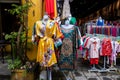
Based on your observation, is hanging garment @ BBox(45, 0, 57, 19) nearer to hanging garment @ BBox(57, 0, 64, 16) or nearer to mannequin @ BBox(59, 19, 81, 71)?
mannequin @ BBox(59, 19, 81, 71)

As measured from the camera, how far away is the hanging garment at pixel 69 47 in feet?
25.5

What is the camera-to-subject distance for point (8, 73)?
305 inches

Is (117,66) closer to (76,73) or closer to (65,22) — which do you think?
(76,73)

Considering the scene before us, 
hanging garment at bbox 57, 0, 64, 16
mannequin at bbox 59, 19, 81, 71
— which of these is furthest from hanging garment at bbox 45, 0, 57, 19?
hanging garment at bbox 57, 0, 64, 16

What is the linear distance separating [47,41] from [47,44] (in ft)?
0.27

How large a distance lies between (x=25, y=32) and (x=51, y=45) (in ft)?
3.31

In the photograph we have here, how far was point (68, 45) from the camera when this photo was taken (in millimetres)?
7898

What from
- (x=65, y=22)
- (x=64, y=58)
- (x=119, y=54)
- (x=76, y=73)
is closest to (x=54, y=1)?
(x=65, y=22)

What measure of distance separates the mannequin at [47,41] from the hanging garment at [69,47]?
92 centimetres

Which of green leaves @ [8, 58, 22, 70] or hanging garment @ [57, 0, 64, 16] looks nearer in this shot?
green leaves @ [8, 58, 22, 70]

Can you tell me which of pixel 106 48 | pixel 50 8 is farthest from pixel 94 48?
pixel 50 8

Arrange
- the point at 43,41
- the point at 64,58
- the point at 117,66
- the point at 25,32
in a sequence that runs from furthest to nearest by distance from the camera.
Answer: the point at 117,66, the point at 64,58, the point at 25,32, the point at 43,41

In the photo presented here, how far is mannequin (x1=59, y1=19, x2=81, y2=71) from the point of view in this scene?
7.76m

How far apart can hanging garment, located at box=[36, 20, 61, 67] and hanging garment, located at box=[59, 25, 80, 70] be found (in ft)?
3.02
